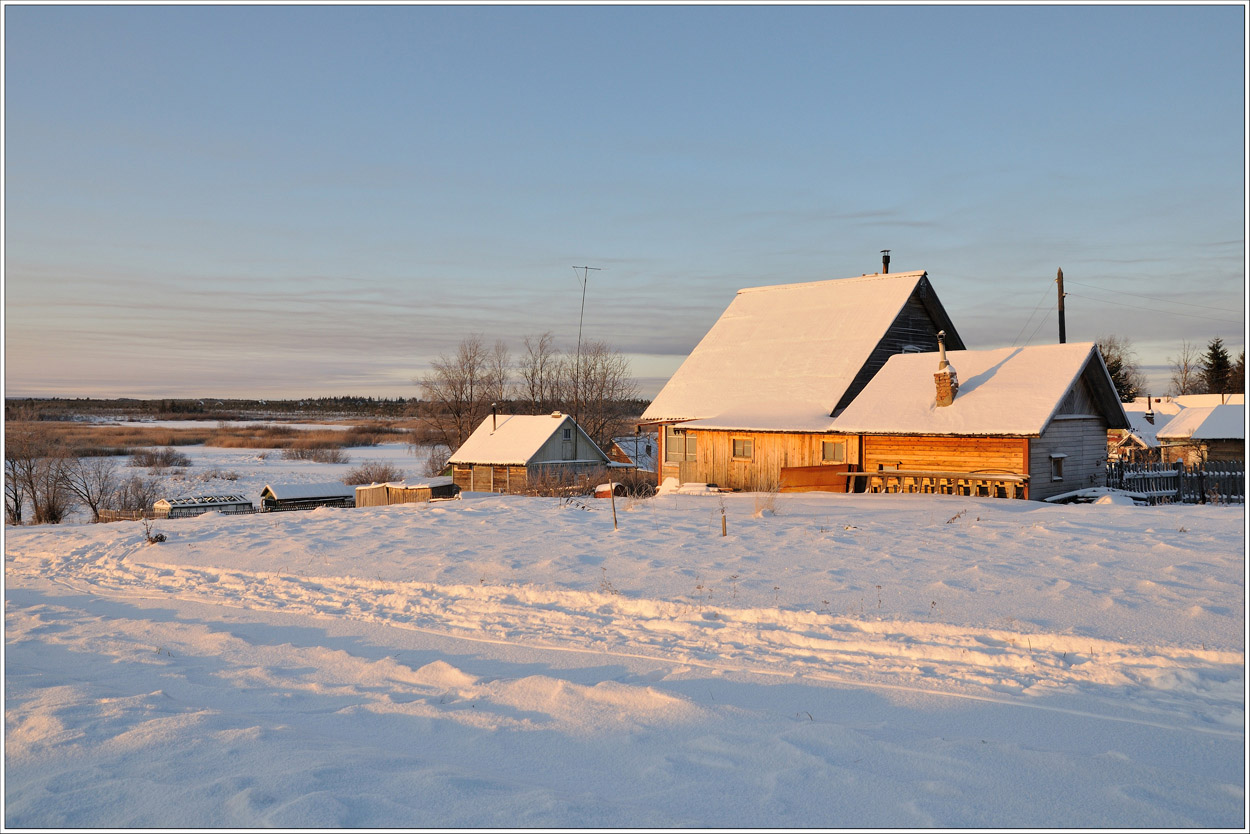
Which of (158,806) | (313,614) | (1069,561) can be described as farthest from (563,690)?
(1069,561)

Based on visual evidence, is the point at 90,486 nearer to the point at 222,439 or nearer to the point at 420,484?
the point at 420,484

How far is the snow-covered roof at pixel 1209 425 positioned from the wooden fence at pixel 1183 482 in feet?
76.5

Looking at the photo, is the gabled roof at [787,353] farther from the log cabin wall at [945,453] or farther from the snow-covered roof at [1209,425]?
the snow-covered roof at [1209,425]

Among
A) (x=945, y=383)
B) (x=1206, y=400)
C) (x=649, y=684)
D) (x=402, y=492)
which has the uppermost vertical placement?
(x=1206, y=400)

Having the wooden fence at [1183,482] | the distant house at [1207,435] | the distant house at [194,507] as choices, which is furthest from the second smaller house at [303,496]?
the distant house at [1207,435]

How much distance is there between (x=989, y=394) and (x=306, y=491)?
115 feet

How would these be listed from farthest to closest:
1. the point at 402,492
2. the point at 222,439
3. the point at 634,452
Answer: the point at 222,439 < the point at 634,452 < the point at 402,492

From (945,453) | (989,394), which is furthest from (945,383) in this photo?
(945,453)

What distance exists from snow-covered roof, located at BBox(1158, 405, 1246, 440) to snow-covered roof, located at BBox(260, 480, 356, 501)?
154 ft

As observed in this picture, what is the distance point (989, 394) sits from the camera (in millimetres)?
21844

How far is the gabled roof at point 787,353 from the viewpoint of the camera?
27.0 meters

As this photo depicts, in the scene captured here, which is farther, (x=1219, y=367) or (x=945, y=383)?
(x=1219, y=367)

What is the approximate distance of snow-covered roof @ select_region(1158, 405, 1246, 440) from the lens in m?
42.1

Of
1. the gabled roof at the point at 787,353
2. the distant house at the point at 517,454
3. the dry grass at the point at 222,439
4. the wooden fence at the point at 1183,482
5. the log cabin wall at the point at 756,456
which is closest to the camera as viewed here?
the wooden fence at the point at 1183,482
